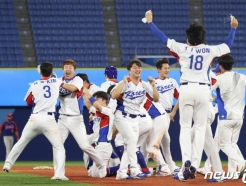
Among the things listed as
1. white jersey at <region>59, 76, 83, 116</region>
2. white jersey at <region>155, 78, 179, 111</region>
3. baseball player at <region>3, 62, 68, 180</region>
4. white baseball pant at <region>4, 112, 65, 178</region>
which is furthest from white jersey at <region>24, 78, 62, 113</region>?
white jersey at <region>155, 78, 179, 111</region>

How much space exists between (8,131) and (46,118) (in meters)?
11.8

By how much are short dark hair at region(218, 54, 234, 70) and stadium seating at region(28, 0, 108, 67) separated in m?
13.2

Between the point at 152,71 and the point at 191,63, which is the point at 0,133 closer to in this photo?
the point at 152,71

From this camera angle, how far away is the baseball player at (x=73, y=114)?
10.9 m

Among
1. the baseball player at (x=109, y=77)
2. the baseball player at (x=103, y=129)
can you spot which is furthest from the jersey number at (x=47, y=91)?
the baseball player at (x=109, y=77)

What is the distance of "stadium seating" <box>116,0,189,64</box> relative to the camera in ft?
79.1

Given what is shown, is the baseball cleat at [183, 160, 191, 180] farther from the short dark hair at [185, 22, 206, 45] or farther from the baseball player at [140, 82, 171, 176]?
the baseball player at [140, 82, 171, 176]

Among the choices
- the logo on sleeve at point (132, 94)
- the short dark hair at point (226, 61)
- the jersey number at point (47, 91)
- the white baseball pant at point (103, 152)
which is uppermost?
the short dark hair at point (226, 61)

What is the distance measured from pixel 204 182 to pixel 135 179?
1.42 meters

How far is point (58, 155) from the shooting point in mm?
10406

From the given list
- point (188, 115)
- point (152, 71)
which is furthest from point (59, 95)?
point (152, 71)

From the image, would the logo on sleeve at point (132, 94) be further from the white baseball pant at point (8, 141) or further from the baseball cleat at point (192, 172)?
the white baseball pant at point (8, 141)

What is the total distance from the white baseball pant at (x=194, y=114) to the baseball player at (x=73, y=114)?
2.26 metres

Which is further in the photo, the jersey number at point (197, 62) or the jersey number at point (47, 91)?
the jersey number at point (47, 91)
